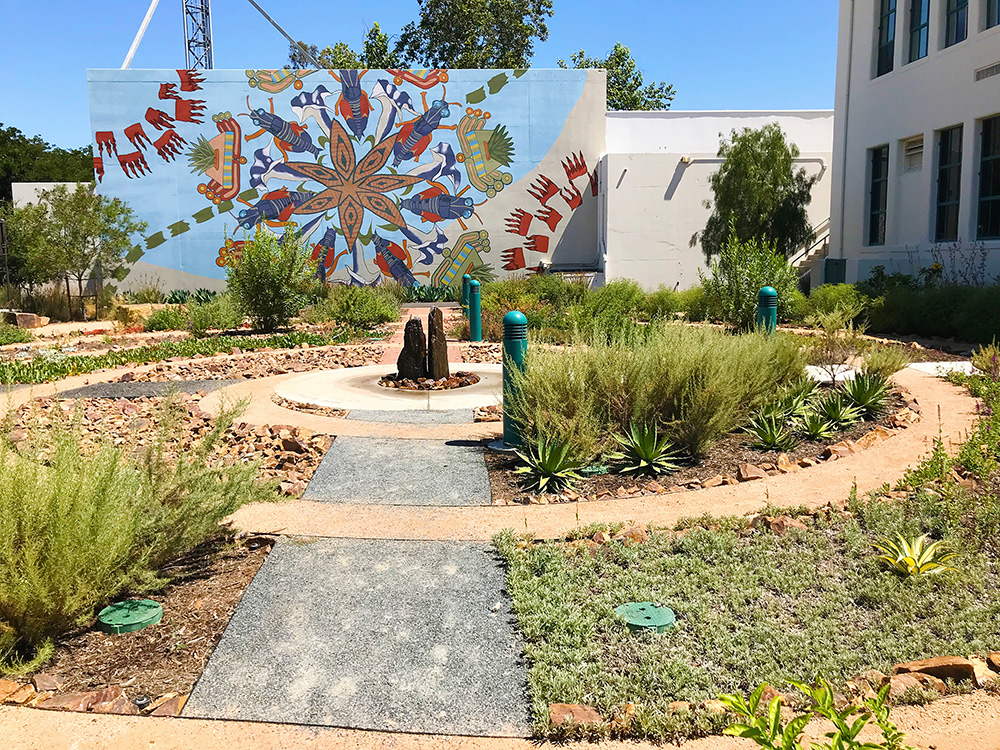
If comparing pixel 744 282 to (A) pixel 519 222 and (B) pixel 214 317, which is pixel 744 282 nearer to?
(B) pixel 214 317

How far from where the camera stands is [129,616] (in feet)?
13.0

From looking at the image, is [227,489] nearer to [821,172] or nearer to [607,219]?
[607,219]

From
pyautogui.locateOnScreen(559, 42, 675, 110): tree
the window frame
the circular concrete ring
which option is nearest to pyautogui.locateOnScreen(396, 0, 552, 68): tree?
pyautogui.locateOnScreen(559, 42, 675, 110): tree

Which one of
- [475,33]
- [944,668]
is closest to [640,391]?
[944,668]

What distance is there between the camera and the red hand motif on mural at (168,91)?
2736cm

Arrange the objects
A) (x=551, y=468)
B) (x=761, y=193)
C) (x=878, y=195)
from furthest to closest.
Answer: (x=761, y=193) < (x=878, y=195) < (x=551, y=468)

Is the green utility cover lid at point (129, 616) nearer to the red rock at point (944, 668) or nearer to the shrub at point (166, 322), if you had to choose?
the red rock at point (944, 668)

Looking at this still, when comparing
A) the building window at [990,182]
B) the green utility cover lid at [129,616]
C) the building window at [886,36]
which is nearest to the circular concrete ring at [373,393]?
the green utility cover lid at [129,616]

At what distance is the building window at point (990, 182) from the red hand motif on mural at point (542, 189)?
549 inches

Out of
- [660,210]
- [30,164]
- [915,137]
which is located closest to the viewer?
[915,137]

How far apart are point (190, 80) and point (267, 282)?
45.7ft

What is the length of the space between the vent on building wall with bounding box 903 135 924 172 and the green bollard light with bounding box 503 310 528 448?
16568 millimetres

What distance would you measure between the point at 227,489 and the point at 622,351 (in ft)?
12.2

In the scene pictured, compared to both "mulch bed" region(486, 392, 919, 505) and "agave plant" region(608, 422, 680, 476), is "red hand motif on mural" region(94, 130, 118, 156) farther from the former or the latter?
"agave plant" region(608, 422, 680, 476)
